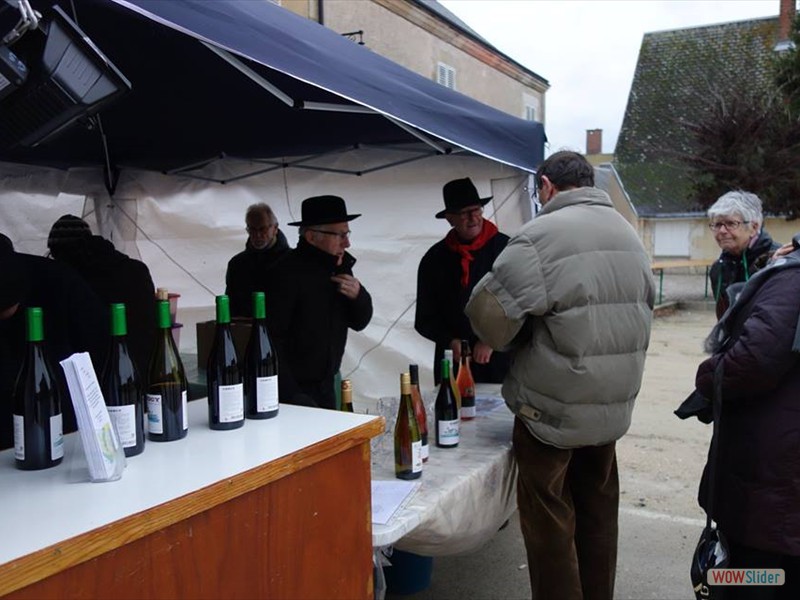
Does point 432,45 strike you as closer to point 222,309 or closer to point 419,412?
point 419,412

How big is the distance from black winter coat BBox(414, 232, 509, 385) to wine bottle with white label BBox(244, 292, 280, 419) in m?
1.85

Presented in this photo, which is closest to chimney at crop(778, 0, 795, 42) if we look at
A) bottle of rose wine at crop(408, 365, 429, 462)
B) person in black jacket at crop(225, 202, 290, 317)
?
person in black jacket at crop(225, 202, 290, 317)

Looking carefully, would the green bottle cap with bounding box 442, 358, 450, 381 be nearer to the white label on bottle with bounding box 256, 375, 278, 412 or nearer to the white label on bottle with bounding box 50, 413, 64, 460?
the white label on bottle with bounding box 256, 375, 278, 412

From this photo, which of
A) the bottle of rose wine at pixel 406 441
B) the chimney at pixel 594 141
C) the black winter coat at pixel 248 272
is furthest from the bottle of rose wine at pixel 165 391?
the chimney at pixel 594 141

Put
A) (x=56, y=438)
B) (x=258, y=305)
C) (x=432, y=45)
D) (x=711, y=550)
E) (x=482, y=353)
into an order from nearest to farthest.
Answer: (x=56, y=438) < (x=258, y=305) < (x=711, y=550) < (x=482, y=353) < (x=432, y=45)

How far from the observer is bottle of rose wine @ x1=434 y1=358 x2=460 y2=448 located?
2.37 meters

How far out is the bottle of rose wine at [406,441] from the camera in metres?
2.02

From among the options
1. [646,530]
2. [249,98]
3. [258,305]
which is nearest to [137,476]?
[258,305]

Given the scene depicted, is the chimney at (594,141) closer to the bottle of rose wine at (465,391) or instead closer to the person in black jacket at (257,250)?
the person in black jacket at (257,250)

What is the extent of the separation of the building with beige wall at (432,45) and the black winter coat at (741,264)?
5885 mm

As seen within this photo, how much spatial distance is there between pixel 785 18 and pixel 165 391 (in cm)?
2795

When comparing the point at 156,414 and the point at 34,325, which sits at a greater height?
the point at 34,325

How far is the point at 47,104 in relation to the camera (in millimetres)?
1205

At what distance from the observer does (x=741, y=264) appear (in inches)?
150
